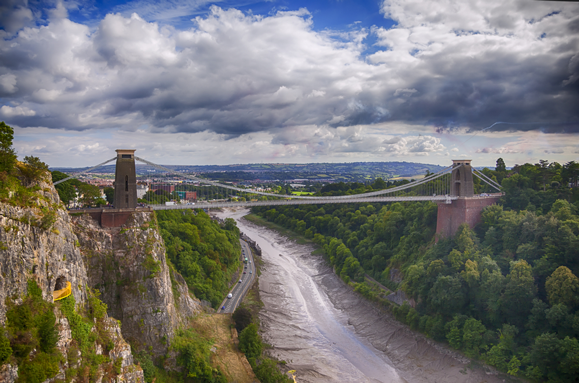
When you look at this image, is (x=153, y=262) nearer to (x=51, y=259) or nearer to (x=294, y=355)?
(x=51, y=259)

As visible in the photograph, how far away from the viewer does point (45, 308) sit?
11938 mm

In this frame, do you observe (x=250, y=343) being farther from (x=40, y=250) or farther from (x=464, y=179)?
(x=464, y=179)

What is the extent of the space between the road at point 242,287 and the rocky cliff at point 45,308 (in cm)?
1146

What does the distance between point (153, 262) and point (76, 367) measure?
6509mm

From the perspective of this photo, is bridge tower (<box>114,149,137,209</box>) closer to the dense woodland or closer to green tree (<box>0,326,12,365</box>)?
green tree (<box>0,326,12,365</box>)

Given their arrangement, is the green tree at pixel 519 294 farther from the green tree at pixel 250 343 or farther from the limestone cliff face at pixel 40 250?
the limestone cliff face at pixel 40 250

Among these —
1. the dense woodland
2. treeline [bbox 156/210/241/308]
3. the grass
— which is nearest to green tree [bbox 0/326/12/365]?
the grass

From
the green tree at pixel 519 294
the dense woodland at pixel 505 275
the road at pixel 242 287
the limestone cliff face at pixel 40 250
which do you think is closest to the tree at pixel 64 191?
the limestone cliff face at pixel 40 250

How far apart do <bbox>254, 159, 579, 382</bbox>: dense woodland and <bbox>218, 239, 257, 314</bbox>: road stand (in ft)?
27.0

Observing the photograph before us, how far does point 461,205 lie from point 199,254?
2006 cm

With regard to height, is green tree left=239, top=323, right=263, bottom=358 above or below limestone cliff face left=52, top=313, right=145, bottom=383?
below

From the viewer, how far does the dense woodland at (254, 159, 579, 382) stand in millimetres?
18641

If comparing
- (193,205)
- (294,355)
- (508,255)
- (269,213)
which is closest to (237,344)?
(294,355)

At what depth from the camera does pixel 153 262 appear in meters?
18.3
